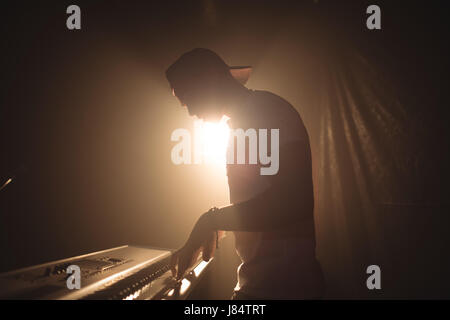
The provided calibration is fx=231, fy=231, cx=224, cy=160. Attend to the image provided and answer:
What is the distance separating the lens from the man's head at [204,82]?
35.7 inches

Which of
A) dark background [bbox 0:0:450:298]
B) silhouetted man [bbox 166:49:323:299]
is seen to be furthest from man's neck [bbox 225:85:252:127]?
dark background [bbox 0:0:450:298]

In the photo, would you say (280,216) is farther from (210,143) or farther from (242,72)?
(210,143)

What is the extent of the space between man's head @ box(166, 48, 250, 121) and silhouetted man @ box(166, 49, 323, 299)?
0.12m

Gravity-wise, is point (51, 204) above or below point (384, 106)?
below

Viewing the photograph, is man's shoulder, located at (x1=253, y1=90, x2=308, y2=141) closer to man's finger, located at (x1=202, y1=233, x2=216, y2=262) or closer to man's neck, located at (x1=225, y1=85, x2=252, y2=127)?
man's neck, located at (x1=225, y1=85, x2=252, y2=127)

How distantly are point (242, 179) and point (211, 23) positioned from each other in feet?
6.94

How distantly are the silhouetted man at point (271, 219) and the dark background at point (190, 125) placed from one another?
89 cm

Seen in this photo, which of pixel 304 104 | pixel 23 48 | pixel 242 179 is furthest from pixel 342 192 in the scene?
pixel 23 48

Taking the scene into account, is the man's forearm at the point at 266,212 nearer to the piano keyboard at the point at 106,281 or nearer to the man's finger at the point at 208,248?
the man's finger at the point at 208,248

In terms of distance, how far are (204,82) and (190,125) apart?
1.75 m

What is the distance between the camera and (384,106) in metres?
1.53

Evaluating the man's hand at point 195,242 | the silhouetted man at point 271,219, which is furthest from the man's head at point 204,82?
the man's hand at point 195,242

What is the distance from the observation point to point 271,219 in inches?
24.8

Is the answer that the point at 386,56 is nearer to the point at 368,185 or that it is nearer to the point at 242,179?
the point at 368,185
